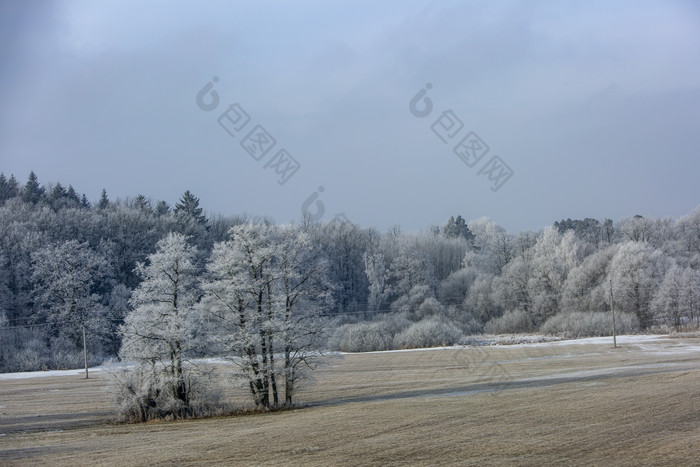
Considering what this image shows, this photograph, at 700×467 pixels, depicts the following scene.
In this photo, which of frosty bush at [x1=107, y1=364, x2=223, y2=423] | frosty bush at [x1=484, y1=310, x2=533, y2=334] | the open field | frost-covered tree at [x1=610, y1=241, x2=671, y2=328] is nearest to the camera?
the open field

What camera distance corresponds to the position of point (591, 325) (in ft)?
251

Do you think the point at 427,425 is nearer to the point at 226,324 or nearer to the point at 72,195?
the point at 226,324

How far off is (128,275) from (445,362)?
53.9 m

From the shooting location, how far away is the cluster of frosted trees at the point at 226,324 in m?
31.0

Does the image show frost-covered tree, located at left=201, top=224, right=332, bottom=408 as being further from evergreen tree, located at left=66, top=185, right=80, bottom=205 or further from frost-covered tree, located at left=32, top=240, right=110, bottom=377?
evergreen tree, located at left=66, top=185, right=80, bottom=205

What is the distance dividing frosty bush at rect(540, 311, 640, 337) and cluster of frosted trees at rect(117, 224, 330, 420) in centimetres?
5215

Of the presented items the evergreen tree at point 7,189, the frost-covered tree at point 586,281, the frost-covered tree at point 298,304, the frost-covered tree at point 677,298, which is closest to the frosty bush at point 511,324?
the frost-covered tree at point 586,281

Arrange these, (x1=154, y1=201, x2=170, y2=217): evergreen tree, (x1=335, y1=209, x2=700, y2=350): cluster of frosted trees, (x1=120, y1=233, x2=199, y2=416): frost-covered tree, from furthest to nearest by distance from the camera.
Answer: (x1=154, y1=201, x2=170, y2=217): evergreen tree
(x1=335, y1=209, x2=700, y2=350): cluster of frosted trees
(x1=120, y1=233, x2=199, y2=416): frost-covered tree

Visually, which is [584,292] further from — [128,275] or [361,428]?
[361,428]

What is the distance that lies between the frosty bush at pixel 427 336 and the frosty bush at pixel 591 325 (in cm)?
1323

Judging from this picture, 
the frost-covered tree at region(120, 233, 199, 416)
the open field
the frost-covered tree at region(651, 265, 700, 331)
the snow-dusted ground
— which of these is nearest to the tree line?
the frost-covered tree at region(651, 265, 700, 331)

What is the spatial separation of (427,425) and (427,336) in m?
56.4

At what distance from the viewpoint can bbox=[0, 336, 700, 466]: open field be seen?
1598cm

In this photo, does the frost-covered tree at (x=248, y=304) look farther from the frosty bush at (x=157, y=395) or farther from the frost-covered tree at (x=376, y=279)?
the frost-covered tree at (x=376, y=279)
